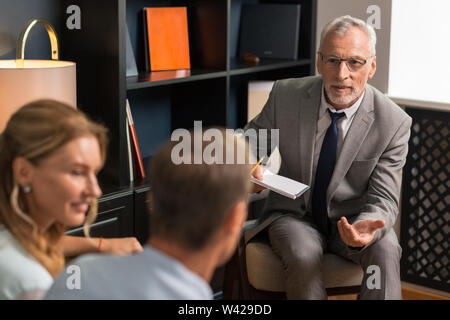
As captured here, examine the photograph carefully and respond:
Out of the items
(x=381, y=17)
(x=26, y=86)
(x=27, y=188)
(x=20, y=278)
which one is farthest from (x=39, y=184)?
(x=381, y=17)

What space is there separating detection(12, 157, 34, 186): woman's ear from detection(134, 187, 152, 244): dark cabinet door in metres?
1.27

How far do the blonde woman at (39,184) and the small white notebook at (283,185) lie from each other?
0.97 metres

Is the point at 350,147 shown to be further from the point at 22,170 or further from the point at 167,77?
the point at 22,170

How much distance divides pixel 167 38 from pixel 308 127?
842 mm

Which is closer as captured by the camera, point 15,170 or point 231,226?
point 231,226

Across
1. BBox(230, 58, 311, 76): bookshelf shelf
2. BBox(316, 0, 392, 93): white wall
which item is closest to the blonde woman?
BBox(230, 58, 311, 76): bookshelf shelf

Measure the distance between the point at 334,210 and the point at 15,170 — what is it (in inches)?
55.0

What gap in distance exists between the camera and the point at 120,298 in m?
1.04

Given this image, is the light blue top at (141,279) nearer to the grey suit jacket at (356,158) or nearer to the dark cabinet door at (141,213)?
the grey suit jacket at (356,158)

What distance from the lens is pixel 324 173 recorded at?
248 centimetres

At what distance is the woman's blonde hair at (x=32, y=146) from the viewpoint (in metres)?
1.31

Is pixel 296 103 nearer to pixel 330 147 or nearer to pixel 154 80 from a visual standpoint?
pixel 330 147

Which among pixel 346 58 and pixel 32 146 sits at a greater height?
pixel 346 58

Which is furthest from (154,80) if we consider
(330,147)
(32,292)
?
(32,292)
